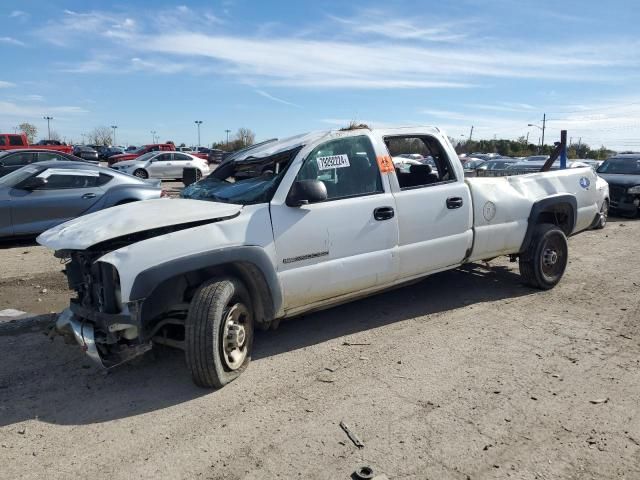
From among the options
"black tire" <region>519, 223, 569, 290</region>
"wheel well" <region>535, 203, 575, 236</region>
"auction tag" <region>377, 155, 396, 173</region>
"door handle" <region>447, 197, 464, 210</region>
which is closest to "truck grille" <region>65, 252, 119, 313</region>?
"auction tag" <region>377, 155, 396, 173</region>

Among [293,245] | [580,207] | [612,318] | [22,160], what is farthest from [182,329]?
[22,160]

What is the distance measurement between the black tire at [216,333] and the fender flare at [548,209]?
3539 mm

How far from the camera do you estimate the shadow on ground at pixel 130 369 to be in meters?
3.62

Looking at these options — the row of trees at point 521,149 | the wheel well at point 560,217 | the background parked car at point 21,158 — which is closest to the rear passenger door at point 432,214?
the wheel well at point 560,217

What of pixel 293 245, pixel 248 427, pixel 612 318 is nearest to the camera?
pixel 248 427

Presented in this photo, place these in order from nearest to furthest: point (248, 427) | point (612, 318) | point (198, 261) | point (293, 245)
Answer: point (248, 427) < point (198, 261) < point (293, 245) < point (612, 318)

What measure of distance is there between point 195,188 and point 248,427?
2474 millimetres

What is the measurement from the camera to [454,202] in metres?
5.25

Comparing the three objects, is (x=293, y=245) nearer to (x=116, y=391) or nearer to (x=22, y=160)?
(x=116, y=391)

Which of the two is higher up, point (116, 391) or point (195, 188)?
point (195, 188)

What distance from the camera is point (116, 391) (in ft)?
12.7

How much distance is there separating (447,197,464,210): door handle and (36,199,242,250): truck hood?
2.20m

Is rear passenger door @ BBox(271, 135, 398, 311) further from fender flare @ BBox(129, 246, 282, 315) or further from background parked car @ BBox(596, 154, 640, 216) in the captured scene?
background parked car @ BBox(596, 154, 640, 216)

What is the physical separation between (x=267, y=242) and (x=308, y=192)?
0.49m
